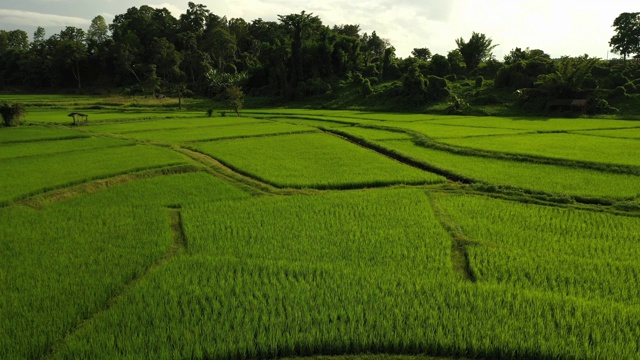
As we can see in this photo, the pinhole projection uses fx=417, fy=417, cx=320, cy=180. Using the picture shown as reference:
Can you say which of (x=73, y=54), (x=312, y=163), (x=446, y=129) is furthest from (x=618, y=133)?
(x=73, y=54)

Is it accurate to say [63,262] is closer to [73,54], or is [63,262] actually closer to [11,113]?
[11,113]

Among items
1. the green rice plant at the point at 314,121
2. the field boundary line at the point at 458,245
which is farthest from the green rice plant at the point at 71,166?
the green rice plant at the point at 314,121

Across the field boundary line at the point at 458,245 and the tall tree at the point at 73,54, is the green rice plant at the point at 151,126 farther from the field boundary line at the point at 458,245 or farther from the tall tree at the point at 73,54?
the tall tree at the point at 73,54

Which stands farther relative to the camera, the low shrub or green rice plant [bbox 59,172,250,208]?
the low shrub

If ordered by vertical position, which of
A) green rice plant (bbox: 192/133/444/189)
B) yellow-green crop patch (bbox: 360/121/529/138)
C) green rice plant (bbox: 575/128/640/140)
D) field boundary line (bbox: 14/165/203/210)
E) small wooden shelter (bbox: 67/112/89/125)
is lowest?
field boundary line (bbox: 14/165/203/210)

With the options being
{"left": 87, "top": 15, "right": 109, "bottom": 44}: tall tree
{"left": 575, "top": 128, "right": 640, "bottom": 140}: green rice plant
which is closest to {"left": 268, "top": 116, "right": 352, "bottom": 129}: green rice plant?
{"left": 575, "top": 128, "right": 640, "bottom": 140}: green rice plant

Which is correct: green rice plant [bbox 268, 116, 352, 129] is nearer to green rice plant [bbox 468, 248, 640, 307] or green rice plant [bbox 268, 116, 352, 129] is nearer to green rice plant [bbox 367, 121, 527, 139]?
green rice plant [bbox 367, 121, 527, 139]

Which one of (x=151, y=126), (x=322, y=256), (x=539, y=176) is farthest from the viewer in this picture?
(x=151, y=126)
